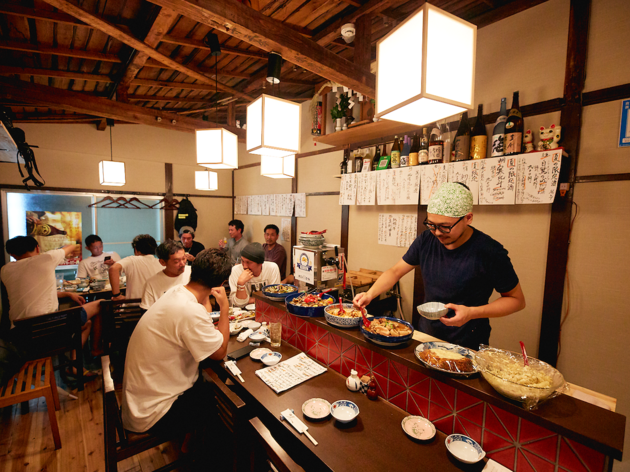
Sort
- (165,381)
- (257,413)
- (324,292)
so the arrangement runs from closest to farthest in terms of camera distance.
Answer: (257,413) → (165,381) → (324,292)

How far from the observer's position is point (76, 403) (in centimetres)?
311

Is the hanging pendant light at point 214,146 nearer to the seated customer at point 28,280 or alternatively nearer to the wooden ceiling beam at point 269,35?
the wooden ceiling beam at point 269,35

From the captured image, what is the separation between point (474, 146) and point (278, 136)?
6.40 ft

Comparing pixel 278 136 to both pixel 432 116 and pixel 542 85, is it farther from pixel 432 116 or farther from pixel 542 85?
pixel 542 85

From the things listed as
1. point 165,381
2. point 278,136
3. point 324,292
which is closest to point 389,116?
point 278,136

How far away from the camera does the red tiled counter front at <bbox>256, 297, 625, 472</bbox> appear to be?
1.04 meters

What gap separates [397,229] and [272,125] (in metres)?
2.27

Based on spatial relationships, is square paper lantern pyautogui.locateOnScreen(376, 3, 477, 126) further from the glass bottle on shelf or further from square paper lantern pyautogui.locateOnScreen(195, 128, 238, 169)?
square paper lantern pyautogui.locateOnScreen(195, 128, 238, 169)

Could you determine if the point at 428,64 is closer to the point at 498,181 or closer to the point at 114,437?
the point at 498,181

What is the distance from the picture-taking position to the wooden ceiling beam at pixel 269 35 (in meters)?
1.89

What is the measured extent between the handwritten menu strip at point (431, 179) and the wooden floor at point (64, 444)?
11.8 ft

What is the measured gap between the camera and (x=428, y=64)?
1.23 m

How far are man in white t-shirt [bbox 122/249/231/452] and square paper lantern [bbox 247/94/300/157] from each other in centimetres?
97

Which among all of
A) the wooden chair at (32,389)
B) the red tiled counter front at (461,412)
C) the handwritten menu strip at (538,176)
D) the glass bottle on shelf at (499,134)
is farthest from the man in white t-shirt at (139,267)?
the handwritten menu strip at (538,176)
